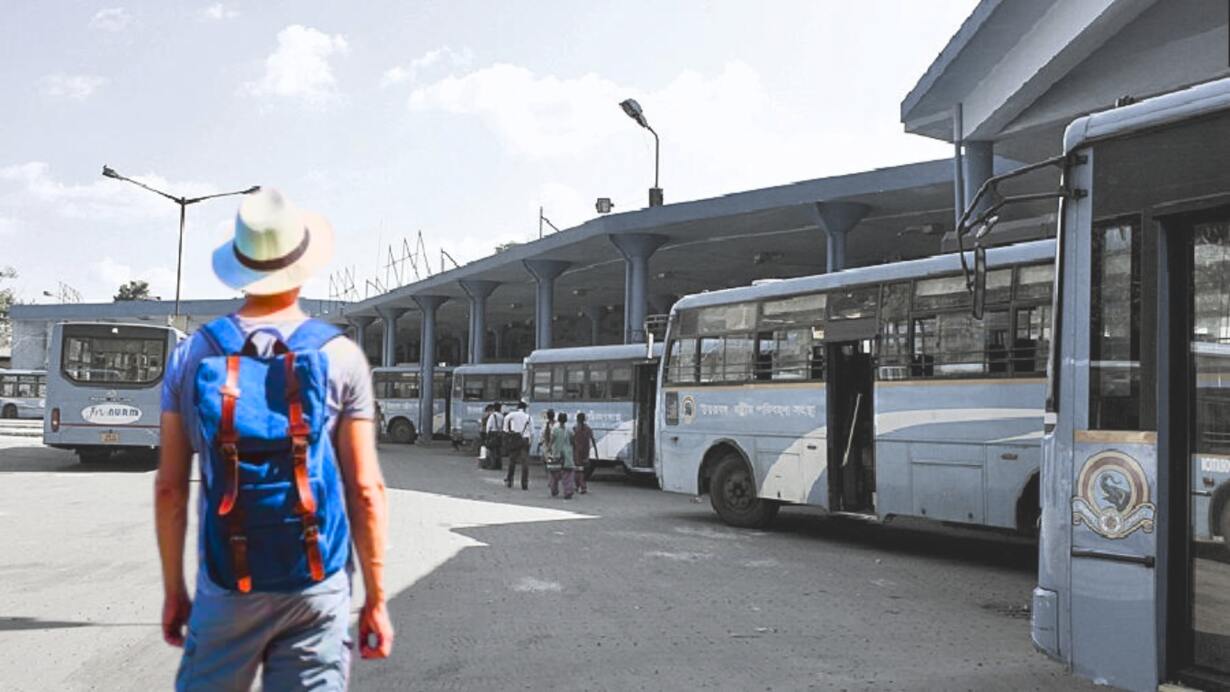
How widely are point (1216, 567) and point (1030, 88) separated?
1052cm

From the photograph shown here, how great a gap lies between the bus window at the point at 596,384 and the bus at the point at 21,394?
36379 mm

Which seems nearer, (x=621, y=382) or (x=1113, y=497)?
(x=1113, y=497)

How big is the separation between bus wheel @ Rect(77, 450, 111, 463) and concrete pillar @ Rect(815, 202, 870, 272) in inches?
673

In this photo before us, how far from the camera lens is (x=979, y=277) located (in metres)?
5.81

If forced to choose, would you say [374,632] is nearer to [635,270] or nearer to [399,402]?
[635,270]

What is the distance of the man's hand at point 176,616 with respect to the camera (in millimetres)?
2732

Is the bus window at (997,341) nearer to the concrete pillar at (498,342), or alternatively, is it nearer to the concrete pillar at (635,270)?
the concrete pillar at (635,270)

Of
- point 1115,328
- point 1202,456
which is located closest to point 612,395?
point 1115,328

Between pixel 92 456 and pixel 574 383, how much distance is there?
11254 millimetres

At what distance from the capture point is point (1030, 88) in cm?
1366

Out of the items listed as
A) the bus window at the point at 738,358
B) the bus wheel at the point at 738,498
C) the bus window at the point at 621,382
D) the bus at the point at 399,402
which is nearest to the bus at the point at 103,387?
the bus window at the point at 621,382

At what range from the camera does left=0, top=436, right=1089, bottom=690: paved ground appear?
6.00 m

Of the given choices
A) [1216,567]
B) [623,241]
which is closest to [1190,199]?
[1216,567]

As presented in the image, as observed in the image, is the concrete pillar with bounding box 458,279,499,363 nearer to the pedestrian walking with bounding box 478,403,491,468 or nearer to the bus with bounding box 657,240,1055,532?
the pedestrian walking with bounding box 478,403,491,468
